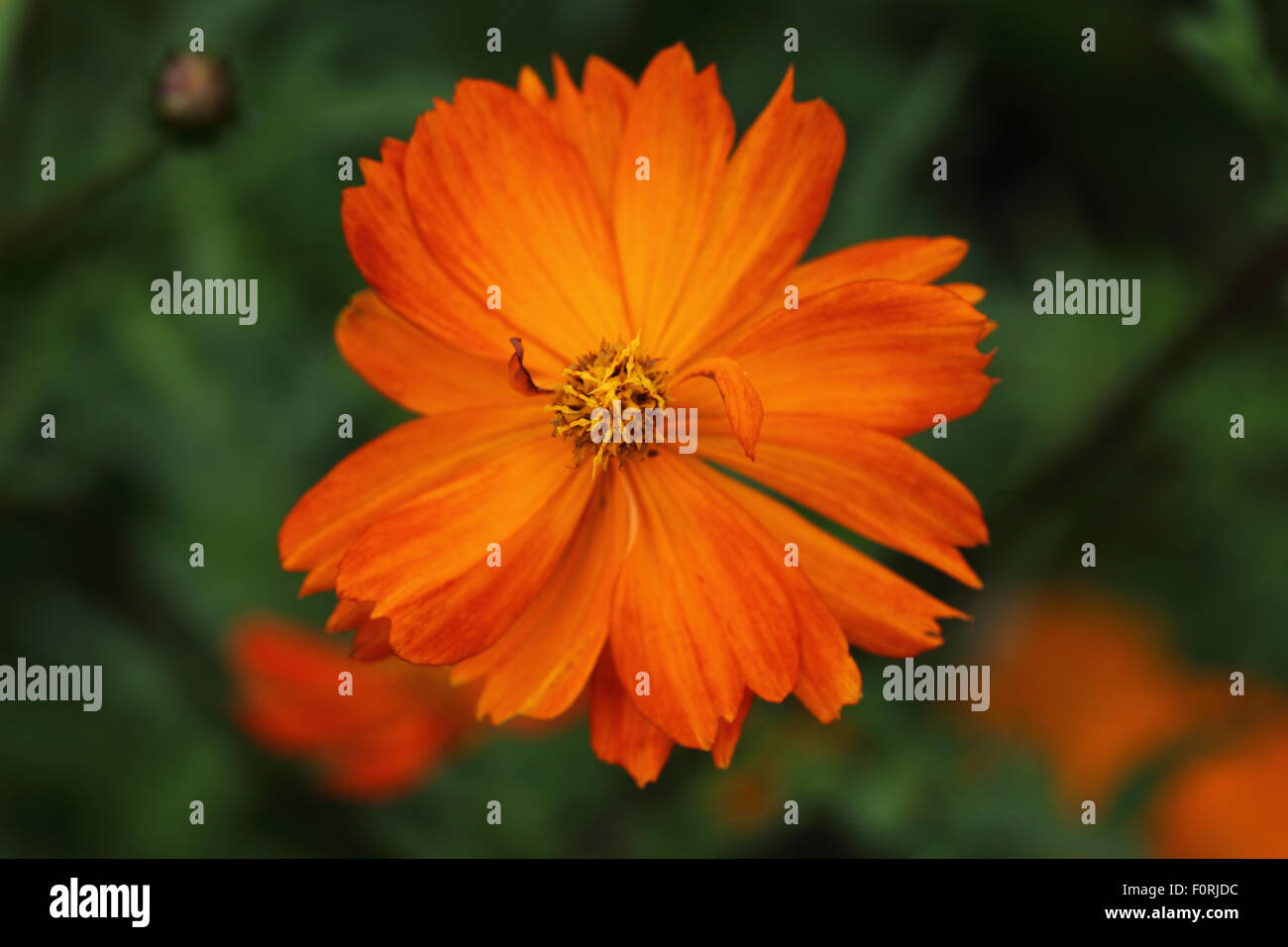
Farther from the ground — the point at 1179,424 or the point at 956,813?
the point at 1179,424

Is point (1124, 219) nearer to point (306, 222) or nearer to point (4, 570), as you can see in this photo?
point (306, 222)

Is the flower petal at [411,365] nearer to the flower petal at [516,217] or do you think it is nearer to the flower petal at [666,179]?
the flower petal at [516,217]

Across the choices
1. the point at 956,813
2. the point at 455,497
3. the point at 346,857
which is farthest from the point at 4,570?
the point at 956,813
